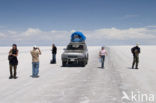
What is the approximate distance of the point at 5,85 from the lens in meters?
10.6

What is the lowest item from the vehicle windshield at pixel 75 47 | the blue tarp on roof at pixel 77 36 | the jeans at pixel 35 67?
the jeans at pixel 35 67

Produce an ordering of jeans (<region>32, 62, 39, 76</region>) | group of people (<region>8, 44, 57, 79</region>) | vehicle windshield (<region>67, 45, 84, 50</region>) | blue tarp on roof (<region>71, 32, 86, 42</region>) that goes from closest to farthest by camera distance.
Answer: group of people (<region>8, 44, 57, 79</region>) < jeans (<region>32, 62, 39, 76</region>) < vehicle windshield (<region>67, 45, 84, 50</region>) < blue tarp on roof (<region>71, 32, 86, 42</region>)

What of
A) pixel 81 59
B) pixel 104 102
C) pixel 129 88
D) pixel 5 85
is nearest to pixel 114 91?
pixel 129 88

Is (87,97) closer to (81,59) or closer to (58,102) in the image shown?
(58,102)

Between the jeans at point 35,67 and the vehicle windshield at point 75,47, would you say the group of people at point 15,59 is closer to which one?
the jeans at point 35,67

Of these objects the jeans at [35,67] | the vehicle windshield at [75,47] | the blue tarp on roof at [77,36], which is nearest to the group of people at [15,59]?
the jeans at [35,67]

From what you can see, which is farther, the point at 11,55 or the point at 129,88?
the point at 11,55

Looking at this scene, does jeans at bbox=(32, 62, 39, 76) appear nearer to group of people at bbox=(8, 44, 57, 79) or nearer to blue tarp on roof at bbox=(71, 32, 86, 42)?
group of people at bbox=(8, 44, 57, 79)

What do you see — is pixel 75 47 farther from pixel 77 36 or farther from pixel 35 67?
pixel 35 67

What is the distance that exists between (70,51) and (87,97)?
39.6ft

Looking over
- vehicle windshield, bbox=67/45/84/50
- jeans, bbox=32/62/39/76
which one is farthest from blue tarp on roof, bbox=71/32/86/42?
jeans, bbox=32/62/39/76

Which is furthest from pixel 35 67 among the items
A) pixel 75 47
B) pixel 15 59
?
pixel 75 47

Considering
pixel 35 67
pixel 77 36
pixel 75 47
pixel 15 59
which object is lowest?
pixel 35 67

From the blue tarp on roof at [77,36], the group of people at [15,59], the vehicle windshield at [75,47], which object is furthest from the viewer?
the blue tarp on roof at [77,36]
